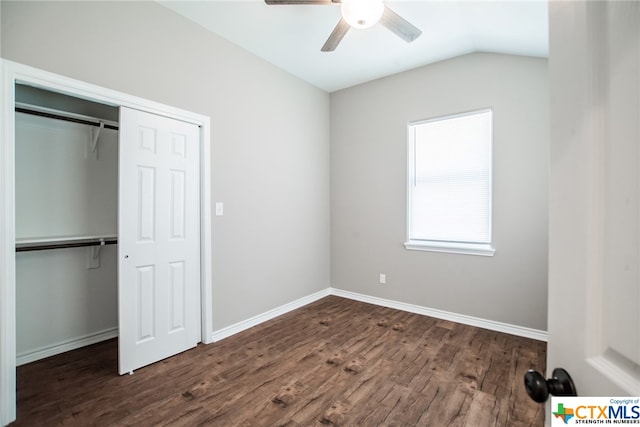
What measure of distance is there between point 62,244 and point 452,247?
3.91 meters

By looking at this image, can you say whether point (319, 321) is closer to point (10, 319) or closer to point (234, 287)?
point (234, 287)

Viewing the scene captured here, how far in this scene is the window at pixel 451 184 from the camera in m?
3.18

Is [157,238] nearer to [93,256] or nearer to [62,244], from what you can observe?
[62,244]

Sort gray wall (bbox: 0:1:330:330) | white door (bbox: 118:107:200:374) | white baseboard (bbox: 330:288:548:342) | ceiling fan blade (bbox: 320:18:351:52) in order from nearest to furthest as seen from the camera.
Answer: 1. gray wall (bbox: 0:1:330:330)
2. ceiling fan blade (bbox: 320:18:351:52)
3. white door (bbox: 118:107:200:374)
4. white baseboard (bbox: 330:288:548:342)

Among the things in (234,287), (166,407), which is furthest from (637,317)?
(234,287)

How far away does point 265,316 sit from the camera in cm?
340

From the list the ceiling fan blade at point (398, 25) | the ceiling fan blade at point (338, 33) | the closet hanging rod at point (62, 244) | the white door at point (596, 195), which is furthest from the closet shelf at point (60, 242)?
the white door at point (596, 195)

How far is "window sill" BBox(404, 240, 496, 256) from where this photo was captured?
10.3ft

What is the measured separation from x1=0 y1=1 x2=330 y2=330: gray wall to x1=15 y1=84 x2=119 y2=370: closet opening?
0.80 meters

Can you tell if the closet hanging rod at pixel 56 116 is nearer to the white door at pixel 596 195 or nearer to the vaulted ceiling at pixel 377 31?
the vaulted ceiling at pixel 377 31

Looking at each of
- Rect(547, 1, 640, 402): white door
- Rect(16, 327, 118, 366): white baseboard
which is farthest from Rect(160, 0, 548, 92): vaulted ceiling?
Rect(16, 327, 118, 366): white baseboard

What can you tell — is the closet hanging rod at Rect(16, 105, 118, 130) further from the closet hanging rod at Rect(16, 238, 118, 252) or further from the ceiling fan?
the ceiling fan

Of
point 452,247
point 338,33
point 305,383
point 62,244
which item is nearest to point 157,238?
point 62,244

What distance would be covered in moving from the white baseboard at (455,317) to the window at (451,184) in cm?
75
